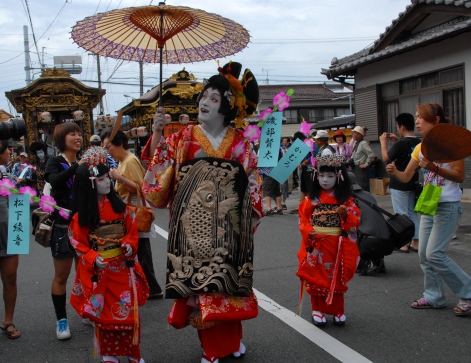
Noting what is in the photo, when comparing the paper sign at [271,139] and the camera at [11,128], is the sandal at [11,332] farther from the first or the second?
the paper sign at [271,139]

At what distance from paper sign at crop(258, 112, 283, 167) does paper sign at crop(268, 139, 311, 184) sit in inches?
3.1

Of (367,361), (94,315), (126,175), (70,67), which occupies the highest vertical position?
(70,67)

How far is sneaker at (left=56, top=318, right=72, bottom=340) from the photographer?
12.8 feet

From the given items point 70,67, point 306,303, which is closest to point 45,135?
point 306,303

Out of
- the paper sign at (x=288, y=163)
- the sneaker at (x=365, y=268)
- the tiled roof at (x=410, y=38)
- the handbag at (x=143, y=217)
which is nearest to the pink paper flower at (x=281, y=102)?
the paper sign at (x=288, y=163)

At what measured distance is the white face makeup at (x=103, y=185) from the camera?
3369 millimetres

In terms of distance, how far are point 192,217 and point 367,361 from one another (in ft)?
5.07

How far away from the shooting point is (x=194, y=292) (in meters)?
3.14

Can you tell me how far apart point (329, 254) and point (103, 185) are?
191 centimetres

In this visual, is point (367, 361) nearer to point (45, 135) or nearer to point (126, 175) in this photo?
point (126, 175)

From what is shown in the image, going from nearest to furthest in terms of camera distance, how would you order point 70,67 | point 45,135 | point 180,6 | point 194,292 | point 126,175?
1. point 194,292
2. point 180,6
3. point 126,175
4. point 45,135
5. point 70,67

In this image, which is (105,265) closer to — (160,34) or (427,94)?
(160,34)

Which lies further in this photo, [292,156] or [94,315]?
[292,156]

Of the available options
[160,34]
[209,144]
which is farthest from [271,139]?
[160,34]
